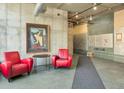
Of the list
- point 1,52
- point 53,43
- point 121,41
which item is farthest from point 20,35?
point 121,41

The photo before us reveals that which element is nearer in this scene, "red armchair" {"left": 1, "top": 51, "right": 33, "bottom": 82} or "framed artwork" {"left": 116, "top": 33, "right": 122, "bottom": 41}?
"red armchair" {"left": 1, "top": 51, "right": 33, "bottom": 82}

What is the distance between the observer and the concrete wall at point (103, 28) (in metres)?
7.30

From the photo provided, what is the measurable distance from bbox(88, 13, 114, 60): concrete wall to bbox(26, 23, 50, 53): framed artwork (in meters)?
4.15

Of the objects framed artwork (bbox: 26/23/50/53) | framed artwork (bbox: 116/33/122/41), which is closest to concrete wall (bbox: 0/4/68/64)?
framed artwork (bbox: 26/23/50/53)

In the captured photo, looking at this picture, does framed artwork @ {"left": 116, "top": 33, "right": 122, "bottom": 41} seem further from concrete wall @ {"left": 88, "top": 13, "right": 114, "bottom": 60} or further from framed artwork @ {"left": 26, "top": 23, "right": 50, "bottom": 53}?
framed artwork @ {"left": 26, "top": 23, "right": 50, "bottom": 53}

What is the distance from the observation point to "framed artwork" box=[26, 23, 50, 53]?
17.7 feet

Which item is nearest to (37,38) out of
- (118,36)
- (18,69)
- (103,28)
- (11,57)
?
(11,57)

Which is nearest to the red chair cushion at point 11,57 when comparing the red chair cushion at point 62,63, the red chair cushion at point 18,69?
the red chair cushion at point 18,69

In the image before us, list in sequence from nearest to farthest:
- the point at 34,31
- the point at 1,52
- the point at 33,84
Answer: the point at 33,84
the point at 1,52
the point at 34,31

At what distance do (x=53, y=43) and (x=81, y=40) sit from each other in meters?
4.91

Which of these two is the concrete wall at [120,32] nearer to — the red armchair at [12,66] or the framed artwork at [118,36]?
the framed artwork at [118,36]

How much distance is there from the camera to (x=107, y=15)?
7555 mm

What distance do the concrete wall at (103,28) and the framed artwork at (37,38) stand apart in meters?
4.15
